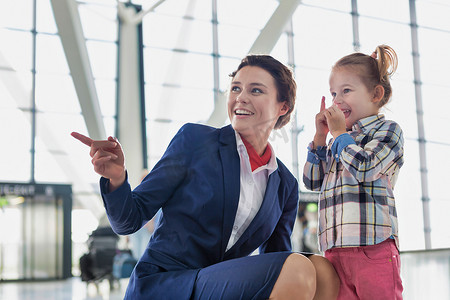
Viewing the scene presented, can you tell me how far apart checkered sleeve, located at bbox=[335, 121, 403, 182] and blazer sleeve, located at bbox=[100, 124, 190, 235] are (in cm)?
66

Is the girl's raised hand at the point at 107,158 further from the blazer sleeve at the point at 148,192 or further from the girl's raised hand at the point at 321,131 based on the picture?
the girl's raised hand at the point at 321,131

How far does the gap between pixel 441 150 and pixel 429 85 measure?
2.44m

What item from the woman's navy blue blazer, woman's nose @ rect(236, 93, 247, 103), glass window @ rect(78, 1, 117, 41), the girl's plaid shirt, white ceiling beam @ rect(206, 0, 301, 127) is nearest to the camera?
the woman's navy blue blazer

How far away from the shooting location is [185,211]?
6.58 ft

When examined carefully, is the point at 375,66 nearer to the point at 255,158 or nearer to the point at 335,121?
the point at 335,121

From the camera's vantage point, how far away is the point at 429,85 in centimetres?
1916

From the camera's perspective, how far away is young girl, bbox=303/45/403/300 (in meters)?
2.09

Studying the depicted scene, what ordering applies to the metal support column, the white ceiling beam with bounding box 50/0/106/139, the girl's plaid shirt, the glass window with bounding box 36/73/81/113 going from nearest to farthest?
1. the girl's plaid shirt
2. the white ceiling beam with bounding box 50/0/106/139
3. the glass window with bounding box 36/73/81/113
4. the metal support column

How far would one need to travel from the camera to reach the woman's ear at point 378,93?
234 centimetres

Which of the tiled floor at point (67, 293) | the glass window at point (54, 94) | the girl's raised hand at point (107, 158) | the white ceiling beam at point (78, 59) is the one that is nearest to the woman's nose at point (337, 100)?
the girl's raised hand at point (107, 158)

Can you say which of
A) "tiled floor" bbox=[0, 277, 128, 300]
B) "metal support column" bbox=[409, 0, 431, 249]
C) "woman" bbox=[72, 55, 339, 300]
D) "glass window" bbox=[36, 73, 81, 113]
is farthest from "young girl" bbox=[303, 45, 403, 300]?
"metal support column" bbox=[409, 0, 431, 249]

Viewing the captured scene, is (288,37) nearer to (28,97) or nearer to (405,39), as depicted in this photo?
(405,39)

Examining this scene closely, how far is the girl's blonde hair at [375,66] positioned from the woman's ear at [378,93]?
18 mm

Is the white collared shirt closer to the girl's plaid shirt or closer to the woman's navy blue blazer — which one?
the woman's navy blue blazer
